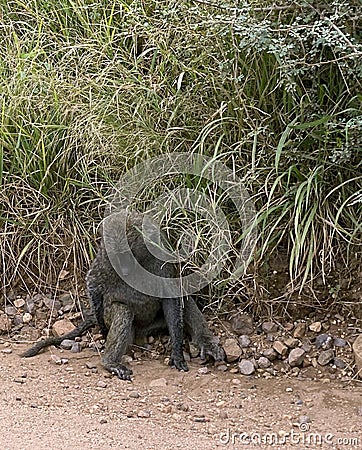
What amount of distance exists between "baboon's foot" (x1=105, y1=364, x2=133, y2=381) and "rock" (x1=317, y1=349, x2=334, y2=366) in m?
0.76

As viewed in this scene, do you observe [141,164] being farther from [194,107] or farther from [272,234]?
[272,234]

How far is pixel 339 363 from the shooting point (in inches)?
130

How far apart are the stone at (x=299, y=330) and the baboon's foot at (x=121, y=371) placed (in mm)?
705

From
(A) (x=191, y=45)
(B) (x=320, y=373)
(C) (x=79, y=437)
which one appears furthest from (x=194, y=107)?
(C) (x=79, y=437)

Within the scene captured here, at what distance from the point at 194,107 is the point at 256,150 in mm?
379

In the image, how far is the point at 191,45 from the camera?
370 cm

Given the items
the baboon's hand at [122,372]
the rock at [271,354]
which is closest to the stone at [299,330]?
the rock at [271,354]

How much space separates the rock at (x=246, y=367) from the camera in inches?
131

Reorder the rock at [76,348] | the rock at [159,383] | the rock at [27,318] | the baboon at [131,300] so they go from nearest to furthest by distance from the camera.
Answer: the rock at [159,383] → the baboon at [131,300] → the rock at [76,348] → the rock at [27,318]

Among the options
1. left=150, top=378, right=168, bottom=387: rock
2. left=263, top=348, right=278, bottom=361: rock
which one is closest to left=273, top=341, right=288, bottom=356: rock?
left=263, top=348, right=278, bottom=361: rock

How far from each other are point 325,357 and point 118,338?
0.85 meters

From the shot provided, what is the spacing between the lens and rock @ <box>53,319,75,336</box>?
3.73 meters

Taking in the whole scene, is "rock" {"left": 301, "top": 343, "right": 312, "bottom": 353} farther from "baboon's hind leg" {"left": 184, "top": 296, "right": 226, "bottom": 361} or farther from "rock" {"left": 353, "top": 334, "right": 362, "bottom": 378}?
"baboon's hind leg" {"left": 184, "top": 296, "right": 226, "bottom": 361}

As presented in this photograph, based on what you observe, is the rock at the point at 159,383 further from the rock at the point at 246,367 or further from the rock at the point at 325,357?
the rock at the point at 325,357
